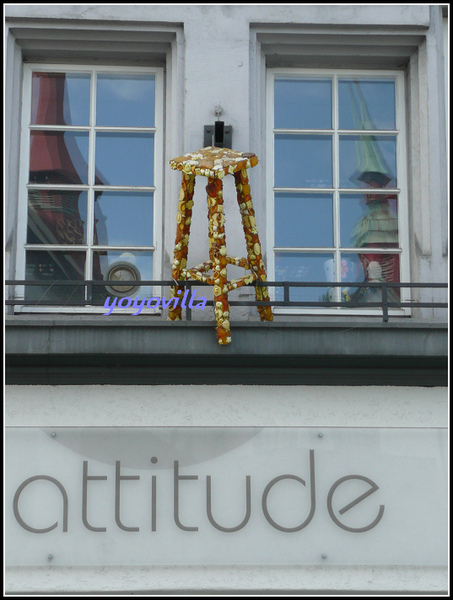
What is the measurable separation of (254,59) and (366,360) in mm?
Result: 2949

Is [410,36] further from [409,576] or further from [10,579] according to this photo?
[10,579]

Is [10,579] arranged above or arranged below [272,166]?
below

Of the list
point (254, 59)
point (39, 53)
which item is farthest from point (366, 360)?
point (39, 53)

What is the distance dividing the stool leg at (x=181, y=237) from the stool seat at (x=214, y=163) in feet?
0.65

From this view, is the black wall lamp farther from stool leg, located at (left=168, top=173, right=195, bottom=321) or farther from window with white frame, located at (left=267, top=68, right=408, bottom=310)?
stool leg, located at (left=168, top=173, right=195, bottom=321)

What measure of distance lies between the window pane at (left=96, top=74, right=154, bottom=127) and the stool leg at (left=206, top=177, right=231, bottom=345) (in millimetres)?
1726

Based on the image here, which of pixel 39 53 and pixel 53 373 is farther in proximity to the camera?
pixel 39 53

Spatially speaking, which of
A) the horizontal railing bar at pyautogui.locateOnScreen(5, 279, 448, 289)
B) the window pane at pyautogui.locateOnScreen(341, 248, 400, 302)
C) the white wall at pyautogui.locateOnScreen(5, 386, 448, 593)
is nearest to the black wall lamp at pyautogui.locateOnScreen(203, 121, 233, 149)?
the horizontal railing bar at pyautogui.locateOnScreen(5, 279, 448, 289)

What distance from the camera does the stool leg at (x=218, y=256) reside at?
6.55m

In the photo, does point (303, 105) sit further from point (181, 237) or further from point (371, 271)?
point (181, 237)

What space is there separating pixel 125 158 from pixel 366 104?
2.31m

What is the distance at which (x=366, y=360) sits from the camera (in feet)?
22.7

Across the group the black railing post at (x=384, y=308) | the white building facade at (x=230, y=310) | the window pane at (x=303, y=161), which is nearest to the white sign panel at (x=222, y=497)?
the white building facade at (x=230, y=310)

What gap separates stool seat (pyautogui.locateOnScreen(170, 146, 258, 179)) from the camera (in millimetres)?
6484
